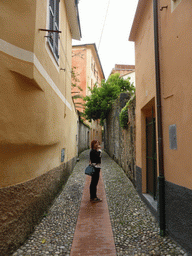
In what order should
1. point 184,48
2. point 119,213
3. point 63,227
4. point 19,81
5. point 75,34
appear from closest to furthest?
point 184,48 < point 19,81 < point 63,227 < point 119,213 < point 75,34

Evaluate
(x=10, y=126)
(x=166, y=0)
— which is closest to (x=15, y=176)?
(x=10, y=126)

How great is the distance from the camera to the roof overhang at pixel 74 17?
5.76m

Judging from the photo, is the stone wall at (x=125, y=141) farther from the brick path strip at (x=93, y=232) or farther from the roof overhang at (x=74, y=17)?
the roof overhang at (x=74, y=17)

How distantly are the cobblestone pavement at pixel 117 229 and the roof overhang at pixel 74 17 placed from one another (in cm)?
584

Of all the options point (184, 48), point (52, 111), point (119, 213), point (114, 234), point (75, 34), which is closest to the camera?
point (184, 48)

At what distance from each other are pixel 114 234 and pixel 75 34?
7219mm

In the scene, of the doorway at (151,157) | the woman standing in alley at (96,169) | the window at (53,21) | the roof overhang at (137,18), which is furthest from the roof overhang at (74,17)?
the woman standing in alley at (96,169)

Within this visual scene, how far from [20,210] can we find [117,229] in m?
1.67

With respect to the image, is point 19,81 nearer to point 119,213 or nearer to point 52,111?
point 52,111

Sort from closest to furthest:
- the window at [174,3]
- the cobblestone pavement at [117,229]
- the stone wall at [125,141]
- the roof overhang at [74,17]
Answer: the cobblestone pavement at [117,229], the window at [174,3], the roof overhang at [74,17], the stone wall at [125,141]

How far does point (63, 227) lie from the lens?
3230mm

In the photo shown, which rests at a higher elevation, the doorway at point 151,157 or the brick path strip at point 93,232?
the doorway at point 151,157

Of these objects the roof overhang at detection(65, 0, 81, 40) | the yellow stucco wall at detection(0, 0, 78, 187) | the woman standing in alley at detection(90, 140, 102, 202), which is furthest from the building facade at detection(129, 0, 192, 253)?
the roof overhang at detection(65, 0, 81, 40)

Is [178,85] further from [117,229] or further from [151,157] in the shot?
[117,229]
